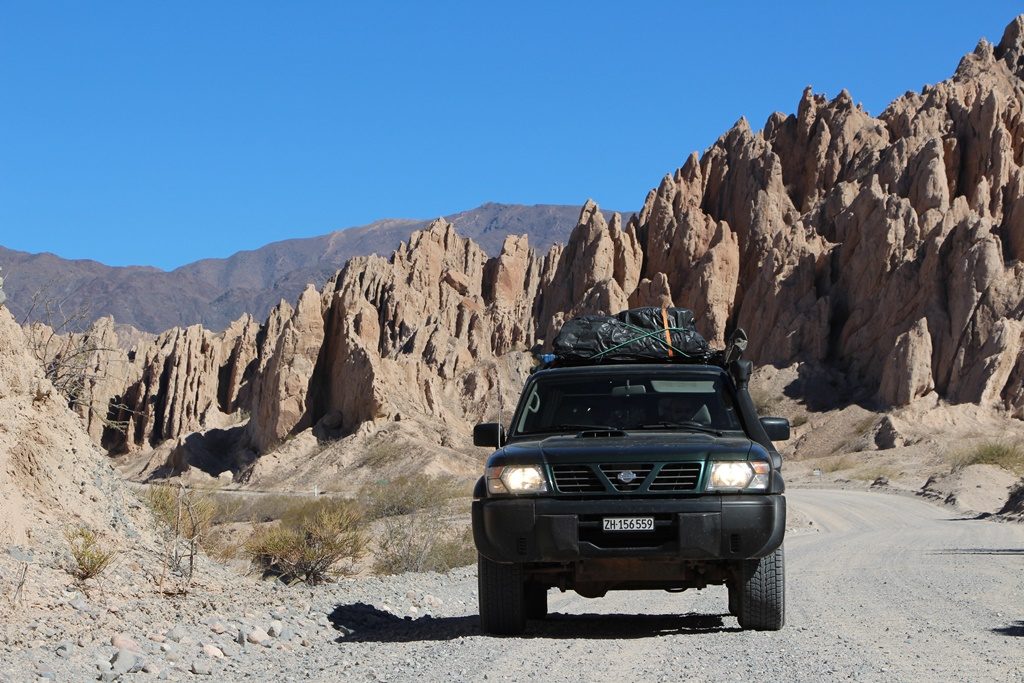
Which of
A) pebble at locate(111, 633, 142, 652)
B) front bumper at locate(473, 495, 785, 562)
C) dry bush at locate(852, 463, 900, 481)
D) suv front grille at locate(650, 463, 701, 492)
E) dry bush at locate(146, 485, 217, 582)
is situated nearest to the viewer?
pebble at locate(111, 633, 142, 652)

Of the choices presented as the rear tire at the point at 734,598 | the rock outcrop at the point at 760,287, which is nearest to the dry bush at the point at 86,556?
the rear tire at the point at 734,598

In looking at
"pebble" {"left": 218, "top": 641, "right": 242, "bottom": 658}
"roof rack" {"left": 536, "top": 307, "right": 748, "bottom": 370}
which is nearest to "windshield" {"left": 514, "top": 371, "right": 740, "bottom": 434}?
"roof rack" {"left": 536, "top": 307, "right": 748, "bottom": 370}

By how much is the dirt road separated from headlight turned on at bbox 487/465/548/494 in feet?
3.89

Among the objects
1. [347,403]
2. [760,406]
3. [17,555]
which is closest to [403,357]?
[347,403]

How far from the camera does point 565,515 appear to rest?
32.7 feet

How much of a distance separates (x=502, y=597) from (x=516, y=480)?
3.75 ft

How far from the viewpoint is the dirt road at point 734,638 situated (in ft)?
28.8

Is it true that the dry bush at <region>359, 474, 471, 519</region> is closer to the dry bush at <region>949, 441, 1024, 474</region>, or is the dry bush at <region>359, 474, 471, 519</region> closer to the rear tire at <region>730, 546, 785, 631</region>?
the rear tire at <region>730, 546, 785, 631</region>

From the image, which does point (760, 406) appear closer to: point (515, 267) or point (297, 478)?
point (297, 478)

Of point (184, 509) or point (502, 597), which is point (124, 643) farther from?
point (184, 509)

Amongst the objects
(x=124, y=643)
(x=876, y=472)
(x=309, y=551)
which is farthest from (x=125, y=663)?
(x=876, y=472)

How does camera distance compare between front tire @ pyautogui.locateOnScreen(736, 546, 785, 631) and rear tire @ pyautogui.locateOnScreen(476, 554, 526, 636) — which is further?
rear tire @ pyautogui.locateOnScreen(476, 554, 526, 636)

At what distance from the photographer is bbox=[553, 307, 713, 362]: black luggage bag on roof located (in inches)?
489

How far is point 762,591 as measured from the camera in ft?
34.7
